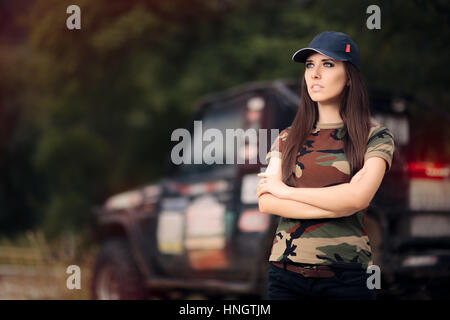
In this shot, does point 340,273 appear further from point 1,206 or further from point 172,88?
point 1,206

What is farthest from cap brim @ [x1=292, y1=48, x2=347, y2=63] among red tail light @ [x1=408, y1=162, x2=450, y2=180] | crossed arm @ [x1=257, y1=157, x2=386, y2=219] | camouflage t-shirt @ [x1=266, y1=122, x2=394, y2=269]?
red tail light @ [x1=408, y1=162, x2=450, y2=180]

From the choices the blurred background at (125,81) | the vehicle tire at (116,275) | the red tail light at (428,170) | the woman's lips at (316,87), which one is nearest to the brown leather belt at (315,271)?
the woman's lips at (316,87)

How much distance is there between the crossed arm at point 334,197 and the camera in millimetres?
2244

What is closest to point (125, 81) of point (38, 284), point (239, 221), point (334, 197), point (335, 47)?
point (38, 284)

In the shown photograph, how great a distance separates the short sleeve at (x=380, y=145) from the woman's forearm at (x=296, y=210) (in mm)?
236

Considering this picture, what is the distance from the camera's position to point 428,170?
4520mm

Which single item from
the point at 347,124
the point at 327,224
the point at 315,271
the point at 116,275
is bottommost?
the point at 116,275

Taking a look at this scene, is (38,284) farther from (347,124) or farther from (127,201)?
(347,124)

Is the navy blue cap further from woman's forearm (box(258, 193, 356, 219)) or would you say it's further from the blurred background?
the blurred background

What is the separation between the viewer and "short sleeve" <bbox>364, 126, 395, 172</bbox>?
89.9 inches

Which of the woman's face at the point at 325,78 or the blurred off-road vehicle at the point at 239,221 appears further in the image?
the blurred off-road vehicle at the point at 239,221

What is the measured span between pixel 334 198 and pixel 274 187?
0.27 metres

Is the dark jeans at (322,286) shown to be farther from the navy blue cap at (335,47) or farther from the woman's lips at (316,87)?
the navy blue cap at (335,47)

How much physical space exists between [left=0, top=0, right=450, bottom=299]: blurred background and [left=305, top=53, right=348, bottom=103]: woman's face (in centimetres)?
258
